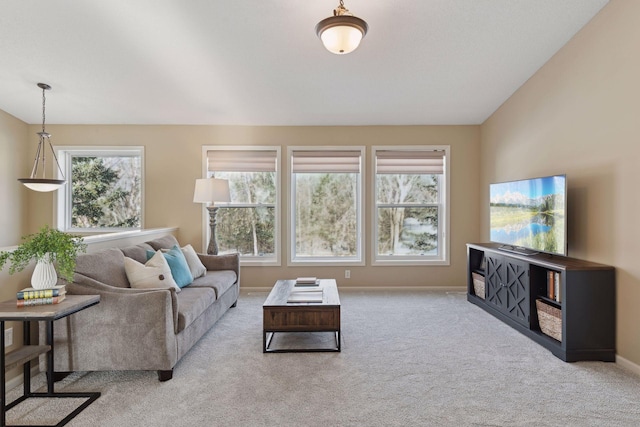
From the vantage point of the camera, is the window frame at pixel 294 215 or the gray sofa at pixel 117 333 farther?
the window frame at pixel 294 215

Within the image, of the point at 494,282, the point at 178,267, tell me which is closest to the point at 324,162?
the point at 178,267

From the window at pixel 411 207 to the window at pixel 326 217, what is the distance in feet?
1.07

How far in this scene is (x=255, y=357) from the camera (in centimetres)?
287

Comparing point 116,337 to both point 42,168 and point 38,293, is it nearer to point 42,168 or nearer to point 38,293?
point 38,293

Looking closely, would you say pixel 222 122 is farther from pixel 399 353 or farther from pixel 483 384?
pixel 483 384

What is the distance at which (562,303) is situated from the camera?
2.84 metres

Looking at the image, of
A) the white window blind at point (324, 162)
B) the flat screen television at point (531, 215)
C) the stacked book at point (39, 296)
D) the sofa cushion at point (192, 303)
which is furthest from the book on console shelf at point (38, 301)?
the flat screen television at point (531, 215)

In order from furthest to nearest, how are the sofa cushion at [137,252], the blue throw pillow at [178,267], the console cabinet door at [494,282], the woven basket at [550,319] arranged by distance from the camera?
the console cabinet door at [494,282], the blue throw pillow at [178,267], the sofa cushion at [137,252], the woven basket at [550,319]

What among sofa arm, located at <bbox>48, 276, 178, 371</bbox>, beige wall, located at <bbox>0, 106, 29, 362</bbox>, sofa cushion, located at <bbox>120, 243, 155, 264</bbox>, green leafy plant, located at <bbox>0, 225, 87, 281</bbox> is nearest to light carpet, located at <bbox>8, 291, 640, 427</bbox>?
sofa arm, located at <bbox>48, 276, 178, 371</bbox>

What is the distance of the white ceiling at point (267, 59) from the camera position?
9.82 ft

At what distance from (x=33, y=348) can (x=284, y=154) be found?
11.9 feet

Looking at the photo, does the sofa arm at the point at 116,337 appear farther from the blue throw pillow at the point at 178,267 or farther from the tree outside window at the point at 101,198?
the tree outside window at the point at 101,198

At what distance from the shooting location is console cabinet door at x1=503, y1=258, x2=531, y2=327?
3.30 m

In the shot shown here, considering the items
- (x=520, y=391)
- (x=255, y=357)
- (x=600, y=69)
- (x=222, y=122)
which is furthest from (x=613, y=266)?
(x=222, y=122)
